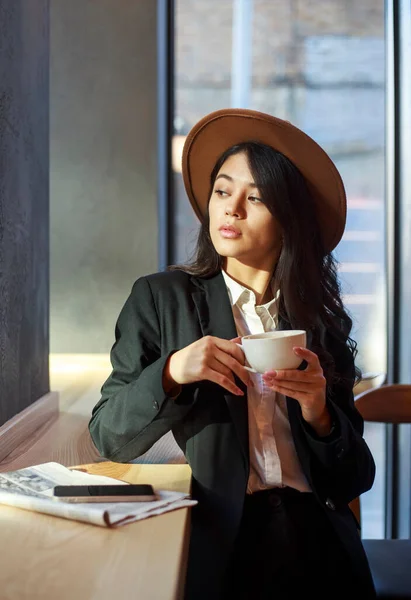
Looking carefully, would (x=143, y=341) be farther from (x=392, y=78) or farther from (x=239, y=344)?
(x=392, y=78)

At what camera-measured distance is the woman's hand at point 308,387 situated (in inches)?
45.4

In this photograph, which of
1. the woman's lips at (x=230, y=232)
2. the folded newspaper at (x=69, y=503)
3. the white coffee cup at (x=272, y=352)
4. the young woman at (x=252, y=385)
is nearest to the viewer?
the folded newspaper at (x=69, y=503)

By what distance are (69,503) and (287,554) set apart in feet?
1.48

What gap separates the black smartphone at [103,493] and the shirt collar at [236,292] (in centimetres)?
50

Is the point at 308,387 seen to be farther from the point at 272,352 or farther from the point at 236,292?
the point at 236,292

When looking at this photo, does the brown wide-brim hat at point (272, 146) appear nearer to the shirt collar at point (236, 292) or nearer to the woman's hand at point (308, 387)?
the shirt collar at point (236, 292)

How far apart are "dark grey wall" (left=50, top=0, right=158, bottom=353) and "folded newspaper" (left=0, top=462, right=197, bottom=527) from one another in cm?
182

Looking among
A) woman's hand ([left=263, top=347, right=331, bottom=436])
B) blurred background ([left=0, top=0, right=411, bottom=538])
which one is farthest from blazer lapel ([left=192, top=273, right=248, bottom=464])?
blurred background ([left=0, top=0, right=411, bottom=538])

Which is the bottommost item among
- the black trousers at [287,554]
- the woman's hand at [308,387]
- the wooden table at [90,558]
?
the black trousers at [287,554]

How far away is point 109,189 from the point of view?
300 centimetres

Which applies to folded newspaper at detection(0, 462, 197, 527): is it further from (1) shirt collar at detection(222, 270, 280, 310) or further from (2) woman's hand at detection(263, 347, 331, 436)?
(1) shirt collar at detection(222, 270, 280, 310)

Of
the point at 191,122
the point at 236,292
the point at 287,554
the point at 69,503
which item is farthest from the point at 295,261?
the point at 191,122

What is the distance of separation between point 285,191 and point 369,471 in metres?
0.55

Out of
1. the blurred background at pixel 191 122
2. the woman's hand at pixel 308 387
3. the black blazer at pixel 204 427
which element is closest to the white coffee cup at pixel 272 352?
the woman's hand at pixel 308 387
